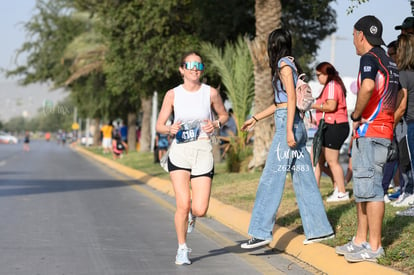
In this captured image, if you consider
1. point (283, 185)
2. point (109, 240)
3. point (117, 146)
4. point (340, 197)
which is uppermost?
point (283, 185)

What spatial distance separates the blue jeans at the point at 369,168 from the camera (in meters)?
6.86

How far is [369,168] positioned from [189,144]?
5.39 ft

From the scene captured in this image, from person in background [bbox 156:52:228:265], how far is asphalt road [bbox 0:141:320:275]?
1.79ft

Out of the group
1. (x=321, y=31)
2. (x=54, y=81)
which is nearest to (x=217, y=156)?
(x=321, y=31)

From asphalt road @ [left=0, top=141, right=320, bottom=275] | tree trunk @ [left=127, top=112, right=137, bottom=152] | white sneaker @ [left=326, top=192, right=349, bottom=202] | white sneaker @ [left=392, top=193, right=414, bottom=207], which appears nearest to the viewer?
asphalt road @ [left=0, top=141, right=320, bottom=275]

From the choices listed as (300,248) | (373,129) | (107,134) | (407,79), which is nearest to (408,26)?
(407,79)

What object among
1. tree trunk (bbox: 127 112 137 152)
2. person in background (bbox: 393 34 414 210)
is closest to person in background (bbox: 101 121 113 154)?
tree trunk (bbox: 127 112 137 152)

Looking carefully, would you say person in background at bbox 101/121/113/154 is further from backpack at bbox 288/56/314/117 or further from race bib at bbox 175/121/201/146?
race bib at bbox 175/121/201/146

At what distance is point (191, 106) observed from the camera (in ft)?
24.9

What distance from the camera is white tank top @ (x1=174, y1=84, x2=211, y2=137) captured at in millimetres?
7586

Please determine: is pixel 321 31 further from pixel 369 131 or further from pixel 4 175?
pixel 369 131

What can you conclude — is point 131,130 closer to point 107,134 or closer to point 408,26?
point 107,134

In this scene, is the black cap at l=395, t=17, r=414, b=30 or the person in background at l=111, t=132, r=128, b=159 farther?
the person in background at l=111, t=132, r=128, b=159

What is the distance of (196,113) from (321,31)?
20.0 metres
